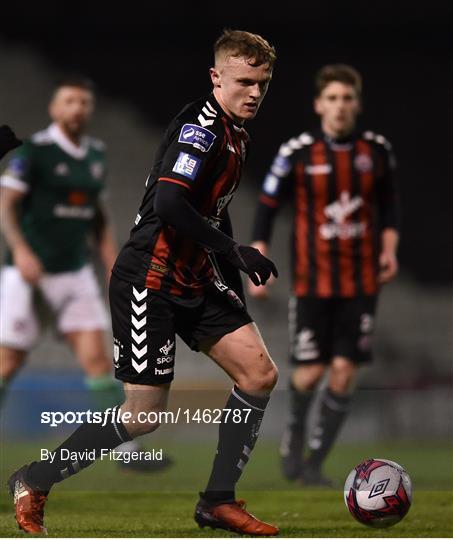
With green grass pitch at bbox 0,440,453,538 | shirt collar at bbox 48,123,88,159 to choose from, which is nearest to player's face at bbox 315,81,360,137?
shirt collar at bbox 48,123,88,159

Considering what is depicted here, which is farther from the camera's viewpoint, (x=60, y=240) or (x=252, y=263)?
Answer: (x=60, y=240)

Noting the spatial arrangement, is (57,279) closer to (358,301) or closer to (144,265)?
(358,301)

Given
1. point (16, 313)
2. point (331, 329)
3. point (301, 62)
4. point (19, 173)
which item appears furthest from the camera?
point (301, 62)

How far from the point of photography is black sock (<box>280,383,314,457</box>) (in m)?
6.85

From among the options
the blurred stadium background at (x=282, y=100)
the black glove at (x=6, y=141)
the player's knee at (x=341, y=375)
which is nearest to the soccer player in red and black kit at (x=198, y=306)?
the black glove at (x=6, y=141)

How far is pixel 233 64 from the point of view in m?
4.38

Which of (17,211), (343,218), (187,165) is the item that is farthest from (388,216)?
(187,165)

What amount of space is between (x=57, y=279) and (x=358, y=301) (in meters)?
1.69

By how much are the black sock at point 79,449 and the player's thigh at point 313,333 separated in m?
2.61

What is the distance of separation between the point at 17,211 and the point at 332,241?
176 cm

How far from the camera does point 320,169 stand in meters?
6.96

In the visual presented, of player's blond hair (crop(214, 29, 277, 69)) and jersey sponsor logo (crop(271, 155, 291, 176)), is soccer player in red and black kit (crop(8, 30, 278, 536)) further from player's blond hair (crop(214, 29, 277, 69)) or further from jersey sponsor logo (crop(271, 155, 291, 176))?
jersey sponsor logo (crop(271, 155, 291, 176))

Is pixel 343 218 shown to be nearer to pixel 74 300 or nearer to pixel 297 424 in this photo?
pixel 297 424

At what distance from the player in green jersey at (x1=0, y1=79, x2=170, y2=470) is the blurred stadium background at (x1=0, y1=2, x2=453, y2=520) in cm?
431
